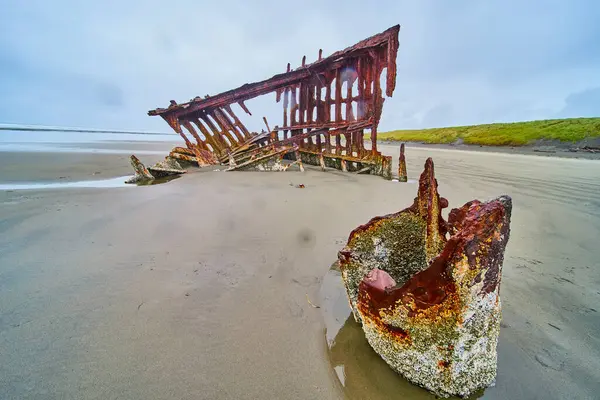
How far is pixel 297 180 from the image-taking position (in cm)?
584

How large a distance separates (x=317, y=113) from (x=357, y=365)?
7.97m

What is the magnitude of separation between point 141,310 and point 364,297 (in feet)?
4.32

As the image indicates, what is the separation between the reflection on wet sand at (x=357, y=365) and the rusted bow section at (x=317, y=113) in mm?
4991

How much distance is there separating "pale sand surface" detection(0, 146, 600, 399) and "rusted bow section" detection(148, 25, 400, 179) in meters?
3.92

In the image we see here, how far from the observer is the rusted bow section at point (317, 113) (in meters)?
6.64

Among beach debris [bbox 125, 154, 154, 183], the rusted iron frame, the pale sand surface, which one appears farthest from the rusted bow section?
the pale sand surface

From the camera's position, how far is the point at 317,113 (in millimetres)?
8602

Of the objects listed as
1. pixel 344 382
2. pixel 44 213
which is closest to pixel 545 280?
pixel 344 382

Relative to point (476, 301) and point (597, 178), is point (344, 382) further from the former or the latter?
point (597, 178)

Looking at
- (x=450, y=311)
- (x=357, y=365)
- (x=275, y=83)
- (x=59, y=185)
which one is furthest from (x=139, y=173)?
(x=450, y=311)

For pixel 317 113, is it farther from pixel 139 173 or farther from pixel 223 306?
pixel 223 306

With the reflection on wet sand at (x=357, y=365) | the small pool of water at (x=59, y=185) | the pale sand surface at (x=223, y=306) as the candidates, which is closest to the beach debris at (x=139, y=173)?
the small pool of water at (x=59, y=185)

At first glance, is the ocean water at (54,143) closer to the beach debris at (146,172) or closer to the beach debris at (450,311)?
the beach debris at (146,172)

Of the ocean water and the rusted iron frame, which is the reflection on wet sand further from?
the ocean water
